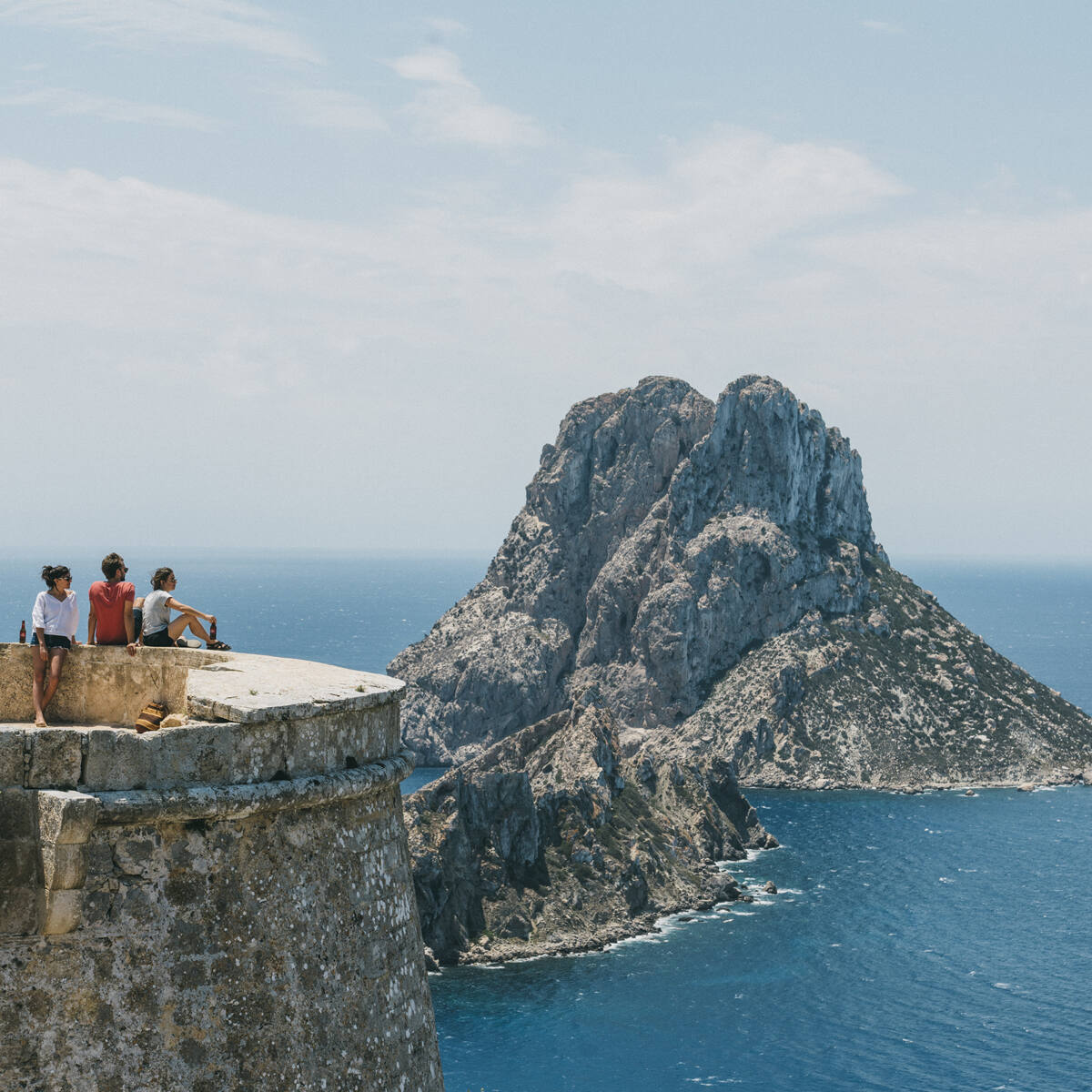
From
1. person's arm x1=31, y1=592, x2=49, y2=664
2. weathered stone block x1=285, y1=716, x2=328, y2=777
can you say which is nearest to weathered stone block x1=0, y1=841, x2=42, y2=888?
weathered stone block x1=285, y1=716, x2=328, y2=777

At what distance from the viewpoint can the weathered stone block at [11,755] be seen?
10859 mm

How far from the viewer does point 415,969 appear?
14.2 m

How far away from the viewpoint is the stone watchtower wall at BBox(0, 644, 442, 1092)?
35.2ft

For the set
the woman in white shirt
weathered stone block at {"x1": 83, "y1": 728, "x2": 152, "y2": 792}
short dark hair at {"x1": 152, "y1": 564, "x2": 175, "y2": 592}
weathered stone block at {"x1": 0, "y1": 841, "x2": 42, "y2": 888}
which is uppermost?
short dark hair at {"x1": 152, "y1": 564, "x2": 175, "y2": 592}

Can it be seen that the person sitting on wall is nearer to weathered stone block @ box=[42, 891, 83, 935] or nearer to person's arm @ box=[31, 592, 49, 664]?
person's arm @ box=[31, 592, 49, 664]

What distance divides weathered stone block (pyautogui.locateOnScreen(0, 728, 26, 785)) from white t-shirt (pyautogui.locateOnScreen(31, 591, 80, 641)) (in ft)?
13.2

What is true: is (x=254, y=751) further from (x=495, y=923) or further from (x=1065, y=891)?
(x=1065, y=891)

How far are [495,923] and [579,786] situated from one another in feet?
84.8

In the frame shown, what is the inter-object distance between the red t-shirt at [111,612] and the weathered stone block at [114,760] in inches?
210

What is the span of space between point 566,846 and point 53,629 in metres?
128

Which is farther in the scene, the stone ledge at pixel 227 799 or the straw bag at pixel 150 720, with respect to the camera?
the straw bag at pixel 150 720

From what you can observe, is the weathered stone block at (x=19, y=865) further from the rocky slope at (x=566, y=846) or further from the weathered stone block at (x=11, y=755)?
the rocky slope at (x=566, y=846)

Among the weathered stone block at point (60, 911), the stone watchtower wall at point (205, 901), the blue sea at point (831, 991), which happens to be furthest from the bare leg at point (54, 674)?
the blue sea at point (831, 991)

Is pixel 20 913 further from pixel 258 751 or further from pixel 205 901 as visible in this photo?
pixel 258 751
